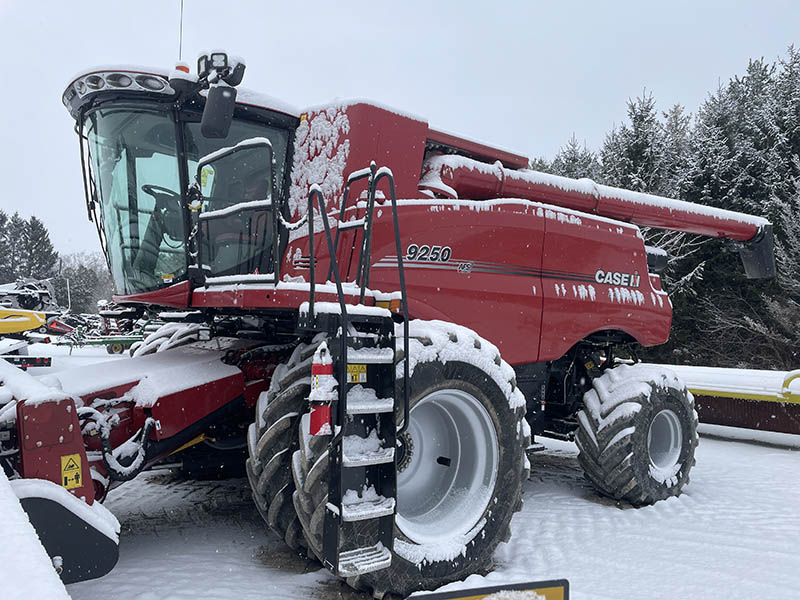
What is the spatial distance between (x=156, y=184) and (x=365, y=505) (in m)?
2.52

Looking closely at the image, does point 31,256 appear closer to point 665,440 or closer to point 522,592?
point 665,440

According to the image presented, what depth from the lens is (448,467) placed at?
3678mm

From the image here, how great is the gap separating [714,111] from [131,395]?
24674 mm

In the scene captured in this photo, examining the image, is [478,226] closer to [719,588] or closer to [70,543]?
[719,588]

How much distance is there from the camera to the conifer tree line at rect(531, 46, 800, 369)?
17.5m

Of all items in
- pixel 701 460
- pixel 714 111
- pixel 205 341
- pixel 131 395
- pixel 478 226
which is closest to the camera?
pixel 131 395

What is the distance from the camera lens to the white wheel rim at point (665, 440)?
5328mm

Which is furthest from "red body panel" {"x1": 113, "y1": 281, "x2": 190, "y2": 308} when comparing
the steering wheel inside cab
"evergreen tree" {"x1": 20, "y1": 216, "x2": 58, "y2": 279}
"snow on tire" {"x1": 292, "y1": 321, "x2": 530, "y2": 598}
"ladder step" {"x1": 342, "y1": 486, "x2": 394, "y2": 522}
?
"evergreen tree" {"x1": 20, "y1": 216, "x2": 58, "y2": 279}

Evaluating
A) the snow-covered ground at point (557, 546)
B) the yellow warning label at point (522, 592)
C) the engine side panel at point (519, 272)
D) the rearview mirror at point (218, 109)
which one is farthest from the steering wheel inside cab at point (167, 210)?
the yellow warning label at point (522, 592)

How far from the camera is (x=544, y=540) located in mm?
3980

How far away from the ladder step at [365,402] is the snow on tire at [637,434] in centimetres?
252

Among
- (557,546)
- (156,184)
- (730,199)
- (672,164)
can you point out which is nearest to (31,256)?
(672,164)

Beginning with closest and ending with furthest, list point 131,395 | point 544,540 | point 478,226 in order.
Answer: point 131,395, point 544,540, point 478,226

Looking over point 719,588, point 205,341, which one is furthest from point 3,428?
point 719,588
